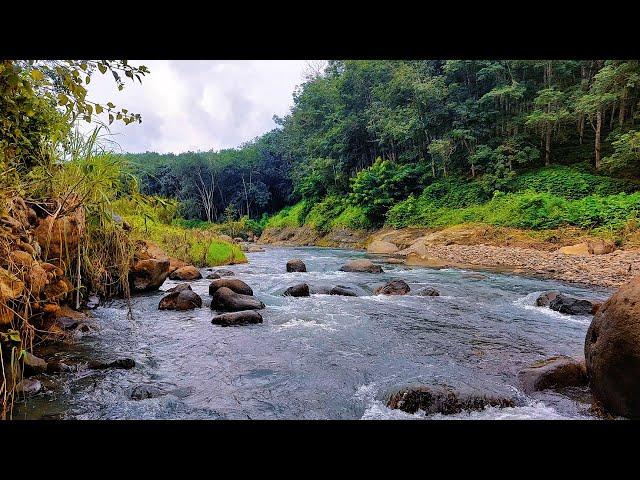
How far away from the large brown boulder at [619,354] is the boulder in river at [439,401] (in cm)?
84

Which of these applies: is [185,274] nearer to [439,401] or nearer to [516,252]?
[439,401]

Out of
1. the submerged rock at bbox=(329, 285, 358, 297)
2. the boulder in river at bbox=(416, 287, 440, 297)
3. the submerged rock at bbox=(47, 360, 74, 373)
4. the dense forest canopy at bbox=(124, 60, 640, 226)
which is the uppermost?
the dense forest canopy at bbox=(124, 60, 640, 226)

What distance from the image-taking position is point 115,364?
489 centimetres

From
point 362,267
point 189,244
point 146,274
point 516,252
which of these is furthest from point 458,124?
point 146,274

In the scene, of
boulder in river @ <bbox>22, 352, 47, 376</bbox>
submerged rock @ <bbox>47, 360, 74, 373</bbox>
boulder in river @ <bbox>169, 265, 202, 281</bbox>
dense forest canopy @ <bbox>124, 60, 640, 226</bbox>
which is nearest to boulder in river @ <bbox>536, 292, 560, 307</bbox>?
submerged rock @ <bbox>47, 360, 74, 373</bbox>

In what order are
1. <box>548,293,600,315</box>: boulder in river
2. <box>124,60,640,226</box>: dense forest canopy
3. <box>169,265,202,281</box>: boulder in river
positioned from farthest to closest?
<box>124,60,640,226</box>: dense forest canopy → <box>169,265,202,281</box>: boulder in river → <box>548,293,600,315</box>: boulder in river

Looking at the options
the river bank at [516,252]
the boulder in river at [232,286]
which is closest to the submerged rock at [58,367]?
the boulder in river at [232,286]

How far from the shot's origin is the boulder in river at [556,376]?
4.42m

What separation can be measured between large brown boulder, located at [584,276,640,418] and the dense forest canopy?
1473 cm

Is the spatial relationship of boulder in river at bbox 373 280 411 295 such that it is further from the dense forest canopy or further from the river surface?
the dense forest canopy

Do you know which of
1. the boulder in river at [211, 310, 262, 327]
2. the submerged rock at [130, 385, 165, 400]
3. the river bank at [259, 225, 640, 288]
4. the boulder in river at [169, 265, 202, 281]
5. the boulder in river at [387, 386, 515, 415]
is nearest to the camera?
the boulder in river at [387, 386, 515, 415]

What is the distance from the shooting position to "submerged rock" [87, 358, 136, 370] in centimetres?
477

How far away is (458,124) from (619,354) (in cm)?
2371

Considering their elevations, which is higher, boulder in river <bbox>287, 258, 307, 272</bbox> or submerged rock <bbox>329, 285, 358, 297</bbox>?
boulder in river <bbox>287, 258, 307, 272</bbox>
